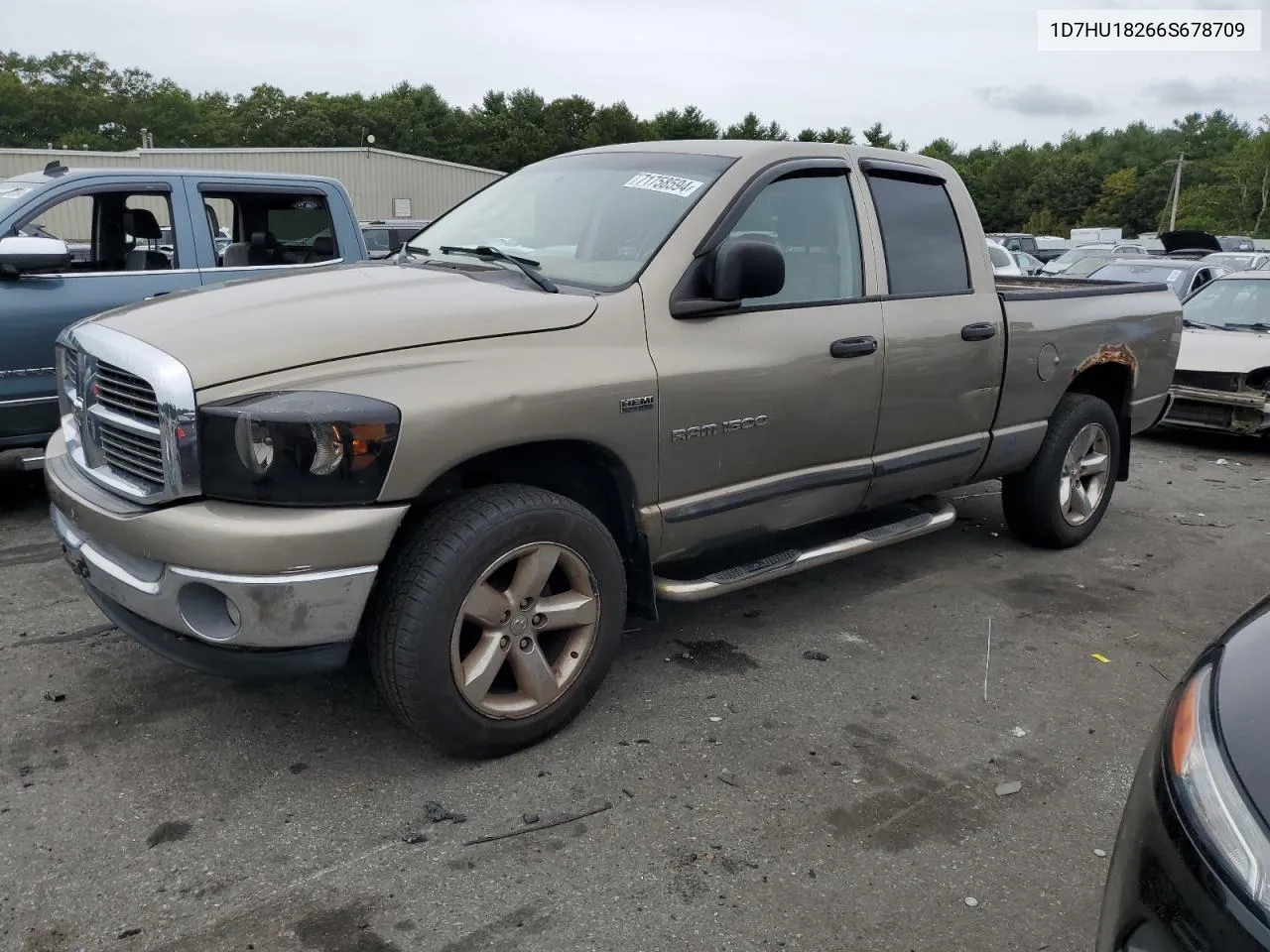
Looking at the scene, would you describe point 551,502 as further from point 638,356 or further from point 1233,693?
point 1233,693

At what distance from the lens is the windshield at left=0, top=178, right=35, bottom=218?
5.56 m

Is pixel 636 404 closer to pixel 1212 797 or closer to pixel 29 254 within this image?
pixel 1212 797

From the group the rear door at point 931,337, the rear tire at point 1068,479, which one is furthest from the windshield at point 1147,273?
the rear door at point 931,337

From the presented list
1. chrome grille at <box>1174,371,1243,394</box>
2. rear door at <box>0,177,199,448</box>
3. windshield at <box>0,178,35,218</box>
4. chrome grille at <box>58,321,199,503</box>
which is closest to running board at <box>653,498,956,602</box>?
chrome grille at <box>58,321,199,503</box>

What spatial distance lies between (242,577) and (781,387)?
194cm

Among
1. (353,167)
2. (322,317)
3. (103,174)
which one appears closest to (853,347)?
(322,317)

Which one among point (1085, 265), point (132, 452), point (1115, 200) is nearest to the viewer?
point (132, 452)

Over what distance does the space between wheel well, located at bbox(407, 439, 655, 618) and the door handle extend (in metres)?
1.04

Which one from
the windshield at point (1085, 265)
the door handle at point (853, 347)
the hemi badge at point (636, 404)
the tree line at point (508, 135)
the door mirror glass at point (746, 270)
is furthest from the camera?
the tree line at point (508, 135)

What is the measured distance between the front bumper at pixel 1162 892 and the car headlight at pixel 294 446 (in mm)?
1911

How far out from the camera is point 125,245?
243 inches

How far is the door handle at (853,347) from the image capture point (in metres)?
3.87

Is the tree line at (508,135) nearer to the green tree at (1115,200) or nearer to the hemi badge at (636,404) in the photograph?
the green tree at (1115,200)

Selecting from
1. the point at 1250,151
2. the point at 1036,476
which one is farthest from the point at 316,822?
the point at 1250,151
